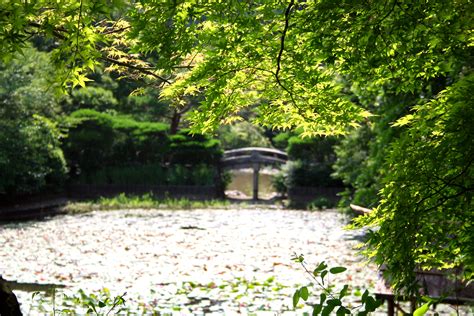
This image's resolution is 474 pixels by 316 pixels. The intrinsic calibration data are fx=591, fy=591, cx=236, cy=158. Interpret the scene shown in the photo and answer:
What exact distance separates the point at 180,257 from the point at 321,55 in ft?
25.6

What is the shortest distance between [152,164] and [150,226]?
8.98m

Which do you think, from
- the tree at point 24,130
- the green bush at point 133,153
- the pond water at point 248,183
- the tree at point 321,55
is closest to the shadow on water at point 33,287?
the tree at point 321,55

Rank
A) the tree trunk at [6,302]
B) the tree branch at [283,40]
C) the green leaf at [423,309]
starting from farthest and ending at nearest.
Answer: the tree trunk at [6,302]
the tree branch at [283,40]
the green leaf at [423,309]

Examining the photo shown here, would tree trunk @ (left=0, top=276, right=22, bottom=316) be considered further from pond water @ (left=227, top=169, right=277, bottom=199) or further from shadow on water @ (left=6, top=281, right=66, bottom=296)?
pond water @ (left=227, top=169, right=277, bottom=199)

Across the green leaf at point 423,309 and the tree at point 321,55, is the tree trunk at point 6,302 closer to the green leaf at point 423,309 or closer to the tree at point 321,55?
the tree at point 321,55

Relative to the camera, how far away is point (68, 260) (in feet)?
31.9

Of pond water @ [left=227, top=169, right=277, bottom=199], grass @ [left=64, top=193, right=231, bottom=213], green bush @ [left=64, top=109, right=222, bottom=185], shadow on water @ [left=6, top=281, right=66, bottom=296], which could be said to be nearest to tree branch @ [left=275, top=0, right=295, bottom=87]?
shadow on water @ [left=6, top=281, right=66, bottom=296]

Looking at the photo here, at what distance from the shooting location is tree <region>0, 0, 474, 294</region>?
2.58 meters

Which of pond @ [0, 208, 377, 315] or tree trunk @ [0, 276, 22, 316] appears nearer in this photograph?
tree trunk @ [0, 276, 22, 316]

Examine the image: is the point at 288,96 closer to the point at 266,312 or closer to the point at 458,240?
the point at 458,240

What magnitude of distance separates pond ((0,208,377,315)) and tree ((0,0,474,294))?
1.32 m

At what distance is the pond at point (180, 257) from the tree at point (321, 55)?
4.35ft

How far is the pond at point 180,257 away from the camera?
7.20 meters

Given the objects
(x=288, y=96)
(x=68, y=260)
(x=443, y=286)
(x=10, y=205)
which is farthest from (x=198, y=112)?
(x=10, y=205)
